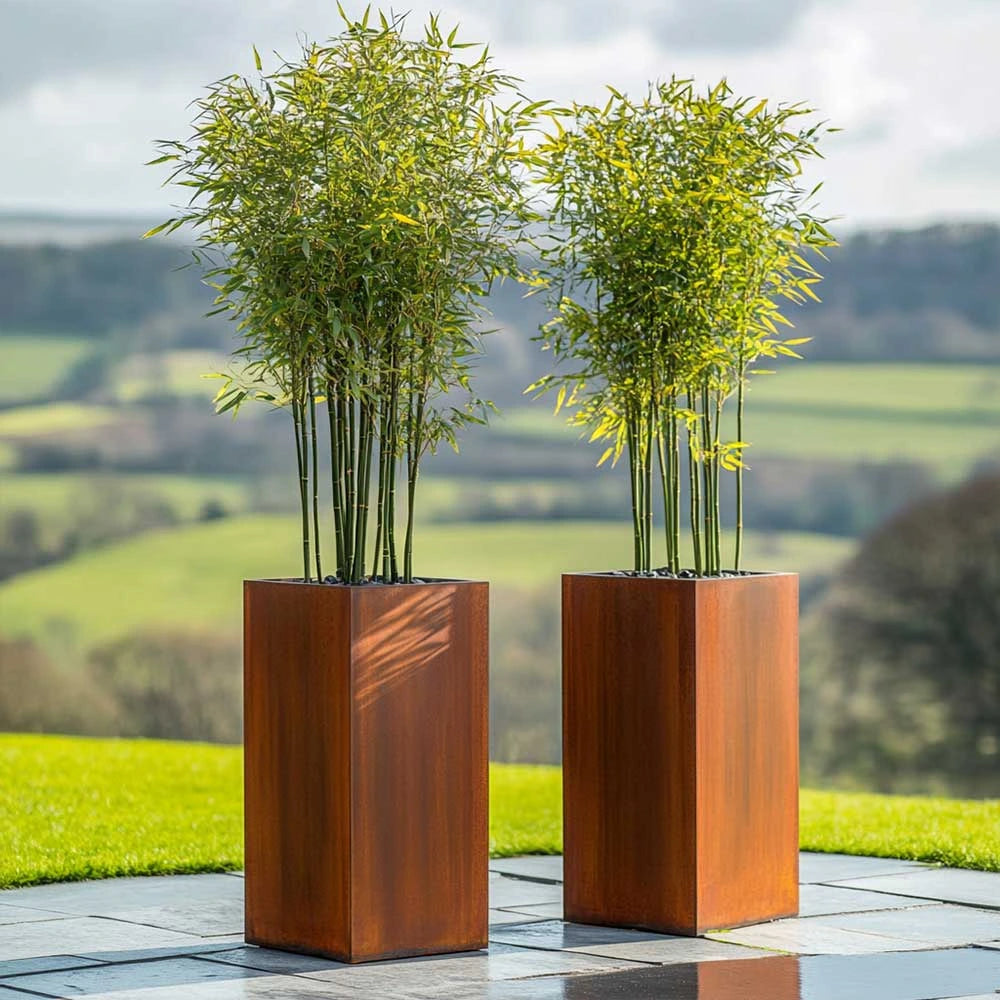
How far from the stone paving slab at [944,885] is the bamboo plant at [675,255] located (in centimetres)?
133

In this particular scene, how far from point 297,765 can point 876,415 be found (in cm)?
1489

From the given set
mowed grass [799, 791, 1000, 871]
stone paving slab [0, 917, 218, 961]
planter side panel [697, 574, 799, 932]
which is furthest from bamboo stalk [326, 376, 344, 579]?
mowed grass [799, 791, 1000, 871]

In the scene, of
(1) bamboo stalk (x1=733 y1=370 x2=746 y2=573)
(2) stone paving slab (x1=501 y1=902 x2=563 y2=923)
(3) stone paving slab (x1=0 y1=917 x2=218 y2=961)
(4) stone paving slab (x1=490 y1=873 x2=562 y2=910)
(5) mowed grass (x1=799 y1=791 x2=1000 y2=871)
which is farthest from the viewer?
(5) mowed grass (x1=799 y1=791 x2=1000 y2=871)

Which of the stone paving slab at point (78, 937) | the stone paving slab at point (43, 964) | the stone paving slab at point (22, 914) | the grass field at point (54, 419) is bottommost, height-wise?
the stone paving slab at point (22, 914)

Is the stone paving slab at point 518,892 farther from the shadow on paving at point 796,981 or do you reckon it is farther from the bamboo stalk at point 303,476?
the bamboo stalk at point 303,476

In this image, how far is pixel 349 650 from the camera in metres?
4.70

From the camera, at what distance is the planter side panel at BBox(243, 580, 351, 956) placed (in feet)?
15.6

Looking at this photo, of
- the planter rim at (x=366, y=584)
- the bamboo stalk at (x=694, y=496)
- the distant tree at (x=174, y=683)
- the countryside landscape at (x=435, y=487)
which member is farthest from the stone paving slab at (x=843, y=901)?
the distant tree at (x=174, y=683)

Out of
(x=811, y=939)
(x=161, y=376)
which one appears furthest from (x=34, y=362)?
(x=811, y=939)

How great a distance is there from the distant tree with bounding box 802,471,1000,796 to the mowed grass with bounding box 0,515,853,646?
99 centimetres

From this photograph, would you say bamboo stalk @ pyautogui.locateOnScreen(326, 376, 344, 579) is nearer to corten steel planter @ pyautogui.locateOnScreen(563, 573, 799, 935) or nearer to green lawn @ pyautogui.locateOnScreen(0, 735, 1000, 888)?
corten steel planter @ pyautogui.locateOnScreen(563, 573, 799, 935)

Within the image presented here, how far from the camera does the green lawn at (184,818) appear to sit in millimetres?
6613

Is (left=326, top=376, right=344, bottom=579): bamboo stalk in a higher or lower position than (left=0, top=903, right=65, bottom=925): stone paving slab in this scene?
higher

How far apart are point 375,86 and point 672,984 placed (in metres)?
2.31
